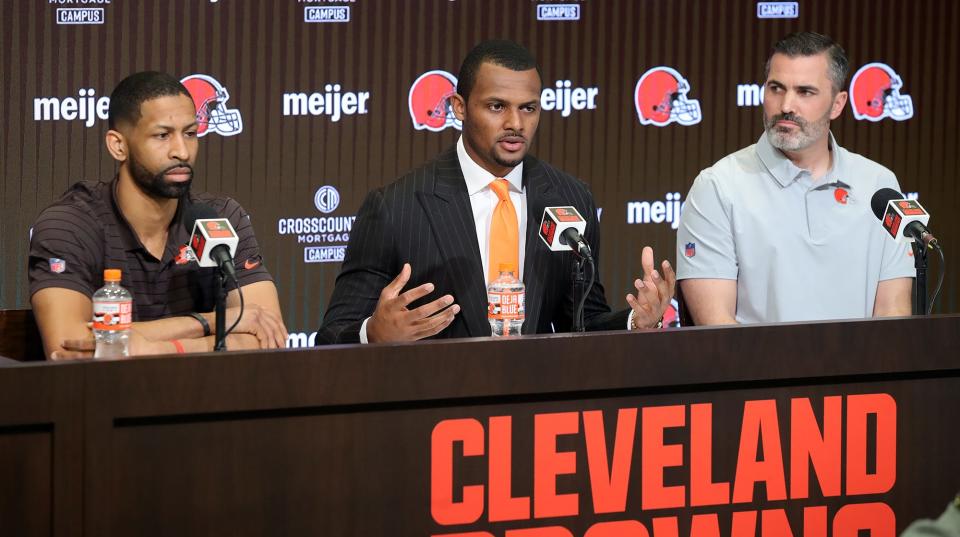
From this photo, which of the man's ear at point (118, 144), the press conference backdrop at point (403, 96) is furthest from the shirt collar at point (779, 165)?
the press conference backdrop at point (403, 96)

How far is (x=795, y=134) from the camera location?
3.46m

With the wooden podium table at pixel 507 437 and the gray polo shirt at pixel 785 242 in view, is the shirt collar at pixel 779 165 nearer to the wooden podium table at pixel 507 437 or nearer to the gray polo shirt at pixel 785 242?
the gray polo shirt at pixel 785 242

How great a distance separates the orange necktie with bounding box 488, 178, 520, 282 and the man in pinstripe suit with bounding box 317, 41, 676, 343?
0.01 m

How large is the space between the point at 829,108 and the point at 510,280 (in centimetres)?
105

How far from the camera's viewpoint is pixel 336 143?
16.9 feet

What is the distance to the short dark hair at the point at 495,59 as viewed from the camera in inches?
131

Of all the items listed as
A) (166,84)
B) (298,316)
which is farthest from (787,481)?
(298,316)

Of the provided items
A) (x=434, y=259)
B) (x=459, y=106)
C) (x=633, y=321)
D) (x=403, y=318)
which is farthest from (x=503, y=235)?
(x=403, y=318)

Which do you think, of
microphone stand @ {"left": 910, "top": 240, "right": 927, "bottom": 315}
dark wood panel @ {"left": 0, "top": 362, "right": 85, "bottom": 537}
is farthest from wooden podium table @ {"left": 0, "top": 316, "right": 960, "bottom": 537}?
microphone stand @ {"left": 910, "top": 240, "right": 927, "bottom": 315}

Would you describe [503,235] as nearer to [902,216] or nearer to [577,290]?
[577,290]

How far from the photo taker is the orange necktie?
3.29 metres

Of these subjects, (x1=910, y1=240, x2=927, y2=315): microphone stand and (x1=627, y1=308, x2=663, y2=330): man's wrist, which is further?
(x1=627, y1=308, x2=663, y2=330): man's wrist

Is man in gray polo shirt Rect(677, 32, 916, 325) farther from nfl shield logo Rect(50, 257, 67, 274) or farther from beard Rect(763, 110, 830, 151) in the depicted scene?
nfl shield logo Rect(50, 257, 67, 274)

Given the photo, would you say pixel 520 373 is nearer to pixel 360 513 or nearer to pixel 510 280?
pixel 360 513
